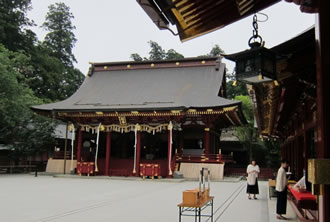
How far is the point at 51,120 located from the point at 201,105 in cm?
1239

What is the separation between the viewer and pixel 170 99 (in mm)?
22406

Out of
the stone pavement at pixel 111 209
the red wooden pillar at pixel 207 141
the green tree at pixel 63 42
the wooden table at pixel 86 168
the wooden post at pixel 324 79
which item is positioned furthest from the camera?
the green tree at pixel 63 42

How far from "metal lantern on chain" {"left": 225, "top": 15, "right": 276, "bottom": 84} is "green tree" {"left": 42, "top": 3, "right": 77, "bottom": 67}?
158 feet

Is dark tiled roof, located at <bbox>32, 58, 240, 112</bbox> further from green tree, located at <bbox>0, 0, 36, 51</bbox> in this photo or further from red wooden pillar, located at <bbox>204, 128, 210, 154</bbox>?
green tree, located at <bbox>0, 0, 36, 51</bbox>

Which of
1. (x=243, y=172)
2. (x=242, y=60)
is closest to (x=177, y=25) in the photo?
(x=242, y=60)

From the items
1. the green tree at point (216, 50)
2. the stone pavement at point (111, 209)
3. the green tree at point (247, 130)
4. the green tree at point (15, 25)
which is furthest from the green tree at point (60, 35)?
the stone pavement at point (111, 209)

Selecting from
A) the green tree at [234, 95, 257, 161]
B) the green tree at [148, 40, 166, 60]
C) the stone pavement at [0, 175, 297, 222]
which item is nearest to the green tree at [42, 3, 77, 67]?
the green tree at [148, 40, 166, 60]

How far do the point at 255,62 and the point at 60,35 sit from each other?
5026 cm

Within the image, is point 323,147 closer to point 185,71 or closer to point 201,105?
point 201,105

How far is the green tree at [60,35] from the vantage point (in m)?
49.2

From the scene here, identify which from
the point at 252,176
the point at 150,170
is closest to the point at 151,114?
the point at 150,170

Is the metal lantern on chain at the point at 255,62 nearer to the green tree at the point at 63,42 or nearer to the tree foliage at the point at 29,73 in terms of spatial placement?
the tree foliage at the point at 29,73

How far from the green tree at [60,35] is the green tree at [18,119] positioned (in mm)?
23213

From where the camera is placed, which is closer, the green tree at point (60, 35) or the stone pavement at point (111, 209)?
the stone pavement at point (111, 209)
